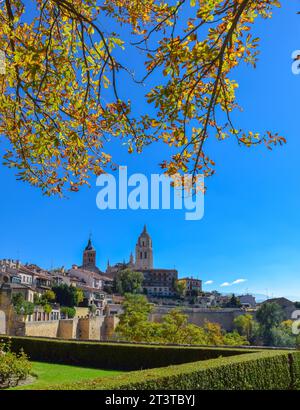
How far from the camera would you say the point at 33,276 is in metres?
62.9

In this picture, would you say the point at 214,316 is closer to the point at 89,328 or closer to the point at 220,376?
the point at 89,328

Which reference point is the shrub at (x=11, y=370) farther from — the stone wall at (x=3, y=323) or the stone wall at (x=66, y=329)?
the stone wall at (x=66, y=329)

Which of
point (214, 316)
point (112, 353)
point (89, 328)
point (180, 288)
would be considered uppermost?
point (180, 288)

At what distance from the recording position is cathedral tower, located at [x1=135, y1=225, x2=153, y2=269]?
13488cm

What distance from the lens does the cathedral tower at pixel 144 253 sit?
Result: 13488 cm

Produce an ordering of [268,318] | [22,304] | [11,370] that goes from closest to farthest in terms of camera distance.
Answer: [11,370]
[22,304]
[268,318]

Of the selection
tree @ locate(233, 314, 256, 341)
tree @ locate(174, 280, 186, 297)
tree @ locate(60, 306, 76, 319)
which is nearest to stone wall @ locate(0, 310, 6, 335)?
tree @ locate(60, 306, 76, 319)

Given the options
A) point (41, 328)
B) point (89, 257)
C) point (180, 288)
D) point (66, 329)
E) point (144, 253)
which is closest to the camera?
point (41, 328)

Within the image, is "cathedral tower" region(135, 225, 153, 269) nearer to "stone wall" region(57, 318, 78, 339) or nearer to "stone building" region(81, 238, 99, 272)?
"stone building" region(81, 238, 99, 272)

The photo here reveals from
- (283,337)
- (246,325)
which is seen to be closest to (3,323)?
(283,337)

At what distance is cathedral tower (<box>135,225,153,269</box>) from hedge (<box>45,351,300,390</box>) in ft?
403

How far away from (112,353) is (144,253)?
392ft

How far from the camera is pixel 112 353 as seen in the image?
1694 centimetres

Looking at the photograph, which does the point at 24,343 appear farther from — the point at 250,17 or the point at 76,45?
the point at 250,17
